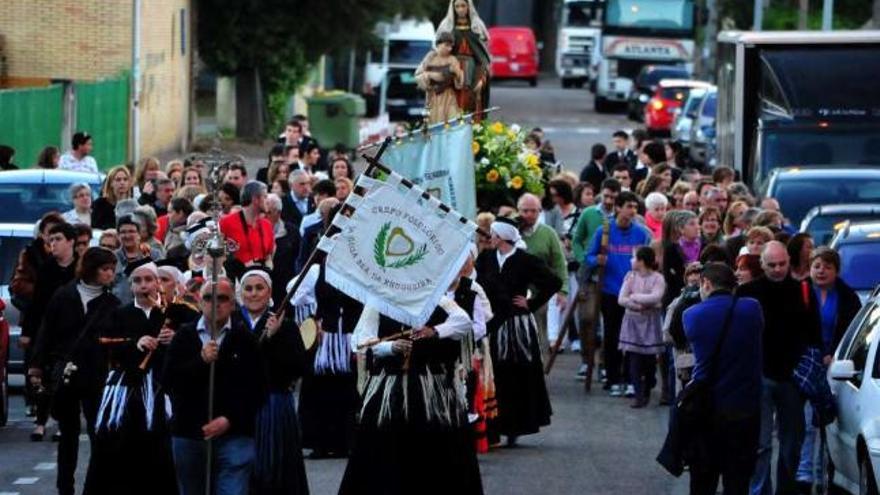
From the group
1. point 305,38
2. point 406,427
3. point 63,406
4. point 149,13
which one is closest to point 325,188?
point 63,406

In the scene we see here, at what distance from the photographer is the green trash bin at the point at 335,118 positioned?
5047cm

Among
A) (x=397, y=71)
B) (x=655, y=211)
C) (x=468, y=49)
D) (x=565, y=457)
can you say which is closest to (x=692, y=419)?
(x=565, y=457)

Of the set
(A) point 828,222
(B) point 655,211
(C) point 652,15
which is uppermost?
(C) point 652,15

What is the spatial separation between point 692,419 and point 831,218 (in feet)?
22.2

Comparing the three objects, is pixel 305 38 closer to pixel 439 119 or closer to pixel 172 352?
pixel 439 119

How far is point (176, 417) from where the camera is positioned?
1196 centimetres

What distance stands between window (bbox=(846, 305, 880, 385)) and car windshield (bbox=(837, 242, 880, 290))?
3126mm

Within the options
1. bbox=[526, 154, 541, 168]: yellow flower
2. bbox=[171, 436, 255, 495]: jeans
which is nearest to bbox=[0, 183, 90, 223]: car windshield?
bbox=[526, 154, 541, 168]: yellow flower

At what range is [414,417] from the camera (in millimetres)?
A: 12906

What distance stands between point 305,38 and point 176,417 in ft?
128

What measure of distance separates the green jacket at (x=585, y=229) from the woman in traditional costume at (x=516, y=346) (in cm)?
396

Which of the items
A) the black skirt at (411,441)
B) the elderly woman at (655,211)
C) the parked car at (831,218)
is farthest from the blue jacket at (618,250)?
the black skirt at (411,441)

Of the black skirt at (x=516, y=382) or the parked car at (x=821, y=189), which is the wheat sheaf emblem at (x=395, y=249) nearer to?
the black skirt at (x=516, y=382)

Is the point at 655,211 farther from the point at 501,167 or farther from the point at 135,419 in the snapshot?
the point at 135,419
